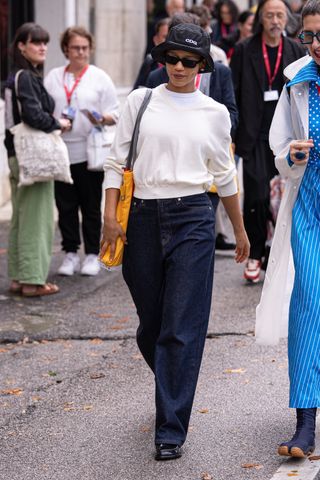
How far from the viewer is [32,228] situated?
361 inches

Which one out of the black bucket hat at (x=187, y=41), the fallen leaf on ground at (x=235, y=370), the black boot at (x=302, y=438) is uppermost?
the black bucket hat at (x=187, y=41)

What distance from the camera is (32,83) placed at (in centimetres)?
881

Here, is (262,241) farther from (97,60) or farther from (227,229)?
(97,60)

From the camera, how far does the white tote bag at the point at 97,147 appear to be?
9625mm

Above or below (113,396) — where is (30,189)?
above

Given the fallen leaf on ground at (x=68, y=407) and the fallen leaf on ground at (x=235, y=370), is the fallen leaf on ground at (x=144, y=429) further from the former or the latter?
the fallen leaf on ground at (x=235, y=370)

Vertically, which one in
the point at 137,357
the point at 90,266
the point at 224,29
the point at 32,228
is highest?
the point at 224,29

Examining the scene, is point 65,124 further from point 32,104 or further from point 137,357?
point 137,357

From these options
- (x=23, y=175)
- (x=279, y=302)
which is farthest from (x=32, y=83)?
(x=279, y=302)

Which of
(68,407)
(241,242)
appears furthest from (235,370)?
(241,242)

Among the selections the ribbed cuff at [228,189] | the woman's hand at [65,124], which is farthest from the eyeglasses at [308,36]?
the woman's hand at [65,124]

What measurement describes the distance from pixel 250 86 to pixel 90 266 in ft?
6.22

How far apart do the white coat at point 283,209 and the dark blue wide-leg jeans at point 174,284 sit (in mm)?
349

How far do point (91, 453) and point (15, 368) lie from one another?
170cm
